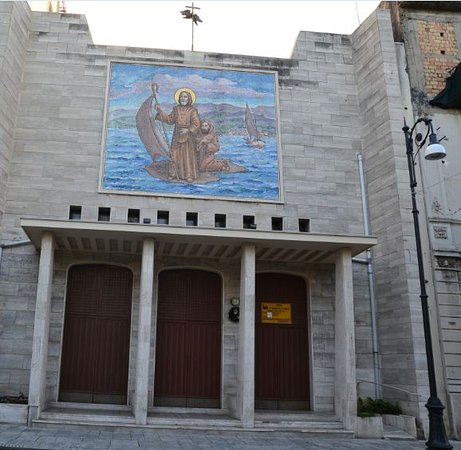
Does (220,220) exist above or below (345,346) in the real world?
above

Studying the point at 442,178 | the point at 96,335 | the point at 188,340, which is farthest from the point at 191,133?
the point at 442,178

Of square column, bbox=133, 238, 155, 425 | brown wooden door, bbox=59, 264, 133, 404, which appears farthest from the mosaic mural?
square column, bbox=133, 238, 155, 425

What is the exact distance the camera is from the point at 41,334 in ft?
45.1

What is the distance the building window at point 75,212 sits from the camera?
16953 mm

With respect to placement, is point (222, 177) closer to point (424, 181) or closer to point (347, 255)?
point (347, 255)

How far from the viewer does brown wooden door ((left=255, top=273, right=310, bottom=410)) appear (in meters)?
16.6

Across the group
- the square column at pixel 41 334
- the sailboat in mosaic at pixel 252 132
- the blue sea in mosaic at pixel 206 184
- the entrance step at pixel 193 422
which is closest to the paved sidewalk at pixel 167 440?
the entrance step at pixel 193 422

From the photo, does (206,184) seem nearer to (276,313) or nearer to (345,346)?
(276,313)

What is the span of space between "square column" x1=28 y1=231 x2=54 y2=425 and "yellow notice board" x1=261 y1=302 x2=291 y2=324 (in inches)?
265

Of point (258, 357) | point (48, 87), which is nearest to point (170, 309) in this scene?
point (258, 357)

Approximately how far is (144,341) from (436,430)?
7.30 metres

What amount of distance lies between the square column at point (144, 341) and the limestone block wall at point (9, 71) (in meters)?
5.24

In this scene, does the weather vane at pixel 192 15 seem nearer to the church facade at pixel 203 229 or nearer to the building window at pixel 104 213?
the church facade at pixel 203 229

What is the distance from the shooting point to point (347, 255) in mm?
15477
